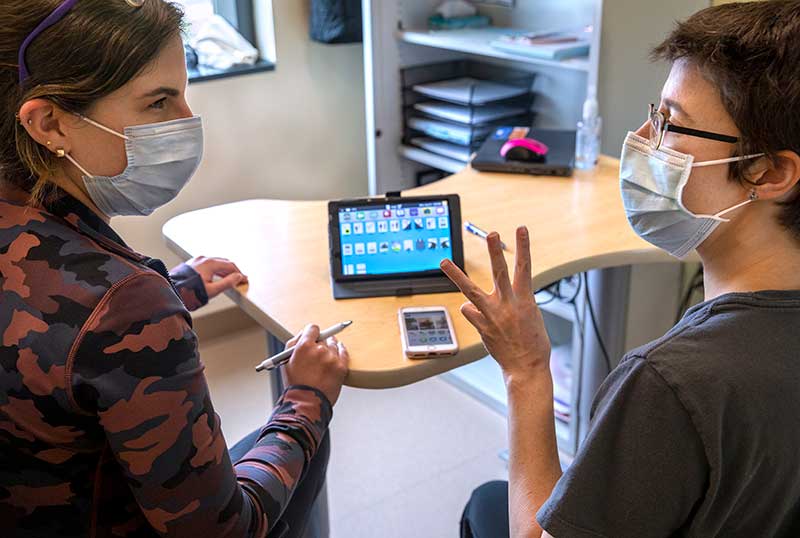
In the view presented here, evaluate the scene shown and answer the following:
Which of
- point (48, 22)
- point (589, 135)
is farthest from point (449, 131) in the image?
point (48, 22)

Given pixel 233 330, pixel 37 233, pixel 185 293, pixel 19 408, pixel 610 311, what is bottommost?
pixel 233 330

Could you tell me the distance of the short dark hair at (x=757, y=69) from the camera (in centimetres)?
92

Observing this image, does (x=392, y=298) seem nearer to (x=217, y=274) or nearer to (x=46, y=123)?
(x=217, y=274)

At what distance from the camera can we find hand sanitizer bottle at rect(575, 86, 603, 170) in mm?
2072

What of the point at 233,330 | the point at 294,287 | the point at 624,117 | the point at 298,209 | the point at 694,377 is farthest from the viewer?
the point at 233,330

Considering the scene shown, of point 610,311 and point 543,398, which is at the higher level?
point 543,398

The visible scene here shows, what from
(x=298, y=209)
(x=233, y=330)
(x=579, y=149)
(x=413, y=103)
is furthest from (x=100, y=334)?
(x=233, y=330)

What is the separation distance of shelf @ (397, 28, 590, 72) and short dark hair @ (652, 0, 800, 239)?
1173 mm

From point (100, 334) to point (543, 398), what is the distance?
552mm

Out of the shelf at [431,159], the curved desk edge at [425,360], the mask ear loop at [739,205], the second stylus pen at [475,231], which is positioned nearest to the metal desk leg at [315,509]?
the curved desk edge at [425,360]

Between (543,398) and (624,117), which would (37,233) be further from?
(624,117)

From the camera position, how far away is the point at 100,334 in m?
0.91

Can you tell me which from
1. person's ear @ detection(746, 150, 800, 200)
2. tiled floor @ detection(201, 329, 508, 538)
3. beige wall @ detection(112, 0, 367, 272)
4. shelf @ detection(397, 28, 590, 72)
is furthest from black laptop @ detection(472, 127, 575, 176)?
person's ear @ detection(746, 150, 800, 200)

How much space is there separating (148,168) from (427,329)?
0.51 meters
